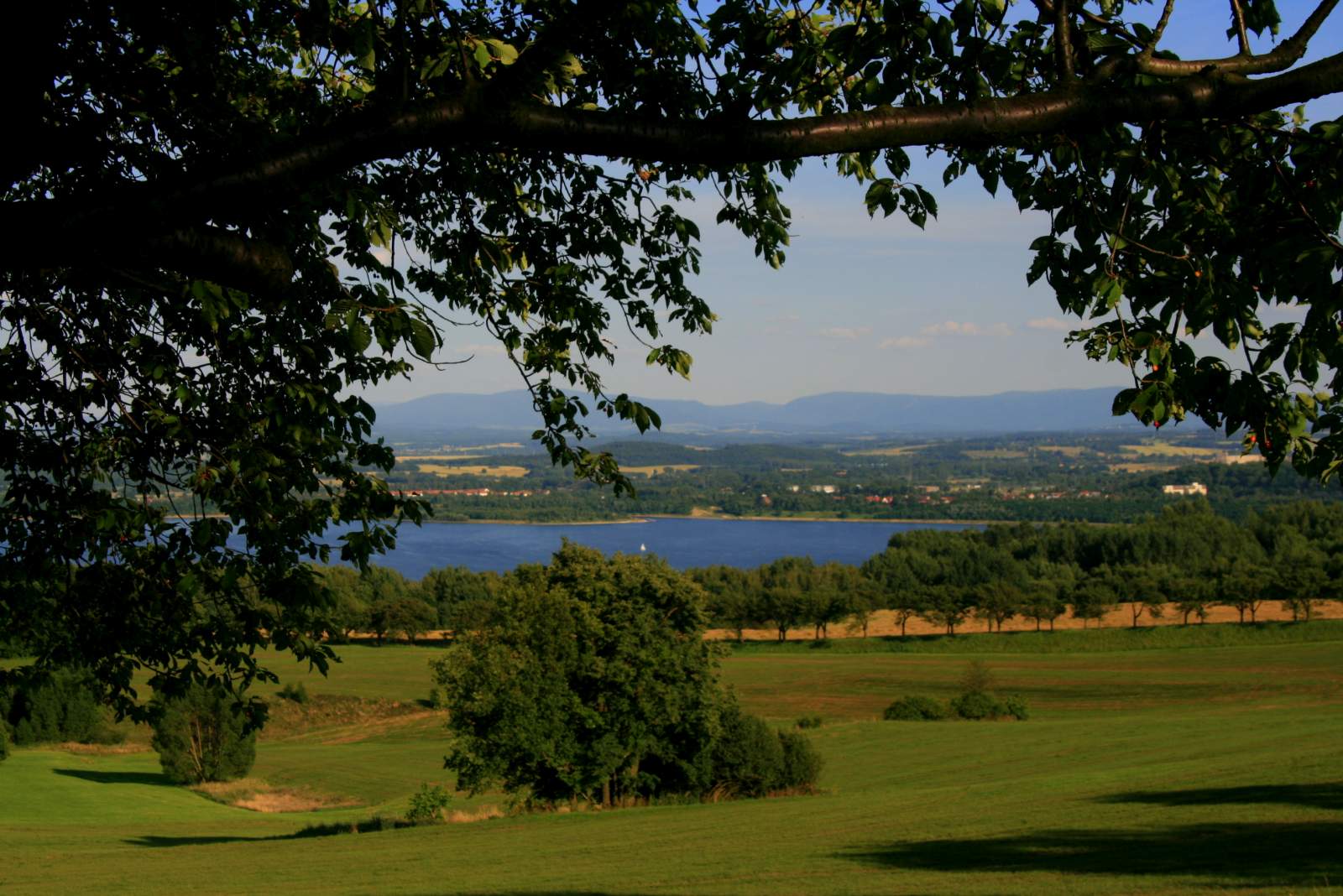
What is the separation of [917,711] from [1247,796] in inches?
1254

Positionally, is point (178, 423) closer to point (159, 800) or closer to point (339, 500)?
point (339, 500)

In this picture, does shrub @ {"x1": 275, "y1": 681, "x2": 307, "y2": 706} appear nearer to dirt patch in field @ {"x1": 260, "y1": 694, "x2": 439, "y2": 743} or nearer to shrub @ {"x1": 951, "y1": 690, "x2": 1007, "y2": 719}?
→ shrub @ {"x1": 951, "y1": 690, "x2": 1007, "y2": 719}

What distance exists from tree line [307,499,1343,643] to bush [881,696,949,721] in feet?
79.2

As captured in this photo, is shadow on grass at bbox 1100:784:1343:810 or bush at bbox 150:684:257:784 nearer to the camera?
shadow on grass at bbox 1100:784:1343:810

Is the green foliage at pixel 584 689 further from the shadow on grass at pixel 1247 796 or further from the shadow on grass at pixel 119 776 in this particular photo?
the shadow on grass at pixel 119 776

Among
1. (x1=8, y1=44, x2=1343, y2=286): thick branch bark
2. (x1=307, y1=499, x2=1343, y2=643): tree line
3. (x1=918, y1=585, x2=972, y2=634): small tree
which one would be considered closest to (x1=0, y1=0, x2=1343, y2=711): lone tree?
(x1=8, y1=44, x2=1343, y2=286): thick branch bark

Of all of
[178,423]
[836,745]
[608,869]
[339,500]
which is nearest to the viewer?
[178,423]

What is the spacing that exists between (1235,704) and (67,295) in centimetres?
4815

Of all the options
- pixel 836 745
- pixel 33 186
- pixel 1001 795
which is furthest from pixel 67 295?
pixel 836 745

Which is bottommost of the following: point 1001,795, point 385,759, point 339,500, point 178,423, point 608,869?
point 385,759

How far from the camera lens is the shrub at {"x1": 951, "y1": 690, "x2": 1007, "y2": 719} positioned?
4488 centimetres

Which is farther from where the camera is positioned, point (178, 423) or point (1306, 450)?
point (178, 423)

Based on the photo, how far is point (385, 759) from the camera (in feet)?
137

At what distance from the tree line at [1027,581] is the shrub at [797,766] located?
113 ft
